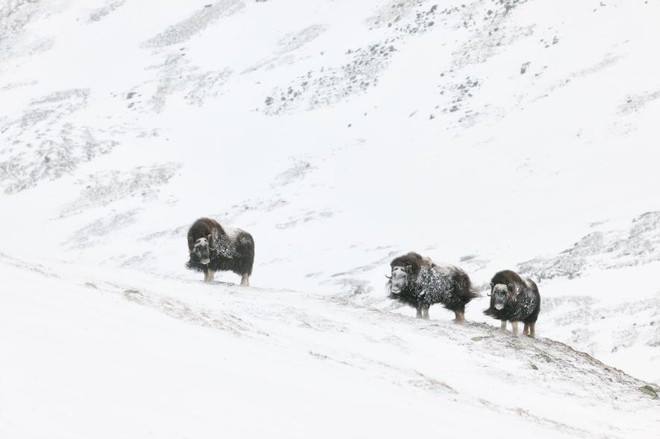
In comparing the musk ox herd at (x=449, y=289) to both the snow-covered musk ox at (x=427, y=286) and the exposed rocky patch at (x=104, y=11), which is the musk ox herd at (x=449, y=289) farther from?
the exposed rocky patch at (x=104, y=11)

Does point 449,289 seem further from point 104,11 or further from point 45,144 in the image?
point 104,11

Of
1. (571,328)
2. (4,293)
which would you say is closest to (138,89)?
(571,328)

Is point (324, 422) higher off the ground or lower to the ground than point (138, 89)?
lower

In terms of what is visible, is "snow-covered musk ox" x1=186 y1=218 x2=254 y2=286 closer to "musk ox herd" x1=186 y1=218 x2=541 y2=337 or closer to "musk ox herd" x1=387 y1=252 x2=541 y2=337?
"musk ox herd" x1=186 y1=218 x2=541 y2=337

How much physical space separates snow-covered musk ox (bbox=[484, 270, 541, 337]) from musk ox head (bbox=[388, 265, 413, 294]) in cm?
178

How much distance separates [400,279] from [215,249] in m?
4.59

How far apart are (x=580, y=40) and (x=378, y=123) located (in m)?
13.7

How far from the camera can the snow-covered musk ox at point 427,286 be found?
1680 centimetres

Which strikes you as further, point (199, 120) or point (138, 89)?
point (138, 89)

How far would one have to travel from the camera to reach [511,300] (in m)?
16.2

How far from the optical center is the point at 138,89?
204ft

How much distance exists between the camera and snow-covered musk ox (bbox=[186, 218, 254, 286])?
58.7ft

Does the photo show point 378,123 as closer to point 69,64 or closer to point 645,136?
point 645,136

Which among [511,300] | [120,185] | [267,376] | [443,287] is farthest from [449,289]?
[120,185]
